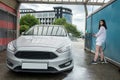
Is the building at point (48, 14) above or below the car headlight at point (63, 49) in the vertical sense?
above

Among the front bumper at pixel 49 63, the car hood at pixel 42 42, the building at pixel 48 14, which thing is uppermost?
the building at pixel 48 14

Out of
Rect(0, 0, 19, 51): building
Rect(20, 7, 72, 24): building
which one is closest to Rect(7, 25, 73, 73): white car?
Rect(0, 0, 19, 51): building

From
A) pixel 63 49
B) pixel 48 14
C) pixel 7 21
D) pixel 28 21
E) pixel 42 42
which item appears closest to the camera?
pixel 63 49

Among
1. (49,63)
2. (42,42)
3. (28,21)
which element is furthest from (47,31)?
(28,21)

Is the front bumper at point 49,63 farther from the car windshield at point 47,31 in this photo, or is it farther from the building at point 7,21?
the building at point 7,21

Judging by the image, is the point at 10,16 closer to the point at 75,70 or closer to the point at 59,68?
the point at 75,70

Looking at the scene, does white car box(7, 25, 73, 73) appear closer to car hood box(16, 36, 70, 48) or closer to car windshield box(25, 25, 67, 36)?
car hood box(16, 36, 70, 48)

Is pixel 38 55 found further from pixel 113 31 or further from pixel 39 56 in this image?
pixel 113 31

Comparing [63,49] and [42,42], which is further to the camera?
[42,42]

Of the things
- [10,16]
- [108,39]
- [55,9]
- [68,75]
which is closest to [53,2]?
[10,16]

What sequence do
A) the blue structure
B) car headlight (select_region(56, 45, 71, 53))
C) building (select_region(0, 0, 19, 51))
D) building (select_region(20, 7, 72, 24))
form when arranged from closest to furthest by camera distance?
car headlight (select_region(56, 45, 71, 53)), the blue structure, building (select_region(0, 0, 19, 51)), building (select_region(20, 7, 72, 24))

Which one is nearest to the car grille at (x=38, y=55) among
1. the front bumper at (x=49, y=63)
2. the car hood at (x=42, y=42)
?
the front bumper at (x=49, y=63)

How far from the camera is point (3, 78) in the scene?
6.05 m

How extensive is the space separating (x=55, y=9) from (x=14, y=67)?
104 m
